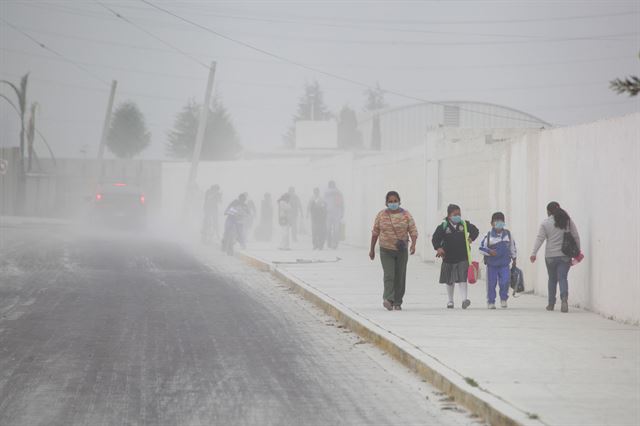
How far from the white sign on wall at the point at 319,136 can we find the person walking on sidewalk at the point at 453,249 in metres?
67.0

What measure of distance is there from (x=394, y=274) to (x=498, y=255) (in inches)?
63.7

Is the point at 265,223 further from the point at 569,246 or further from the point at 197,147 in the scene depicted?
the point at 569,246

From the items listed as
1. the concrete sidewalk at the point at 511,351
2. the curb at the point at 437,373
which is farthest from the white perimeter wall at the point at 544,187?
the curb at the point at 437,373

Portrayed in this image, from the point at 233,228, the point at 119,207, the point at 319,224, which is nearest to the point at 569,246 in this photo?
the point at 233,228

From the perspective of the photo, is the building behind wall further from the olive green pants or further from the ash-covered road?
the olive green pants

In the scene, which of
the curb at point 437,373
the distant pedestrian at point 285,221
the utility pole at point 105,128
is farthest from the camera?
the utility pole at point 105,128

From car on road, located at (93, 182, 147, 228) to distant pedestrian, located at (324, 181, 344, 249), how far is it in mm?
12304

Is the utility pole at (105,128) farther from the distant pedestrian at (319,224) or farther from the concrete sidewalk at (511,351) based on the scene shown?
the concrete sidewalk at (511,351)

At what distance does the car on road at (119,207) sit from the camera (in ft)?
155

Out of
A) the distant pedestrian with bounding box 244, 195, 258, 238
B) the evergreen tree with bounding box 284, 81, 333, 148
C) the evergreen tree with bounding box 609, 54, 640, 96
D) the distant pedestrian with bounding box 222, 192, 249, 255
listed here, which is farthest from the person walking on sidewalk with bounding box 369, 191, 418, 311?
the evergreen tree with bounding box 284, 81, 333, 148

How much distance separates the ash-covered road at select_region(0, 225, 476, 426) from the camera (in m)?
8.81

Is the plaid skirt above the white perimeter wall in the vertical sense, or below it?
below

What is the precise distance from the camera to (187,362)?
11477 millimetres

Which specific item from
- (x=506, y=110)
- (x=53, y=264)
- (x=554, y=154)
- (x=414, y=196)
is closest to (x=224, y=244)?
(x=414, y=196)
